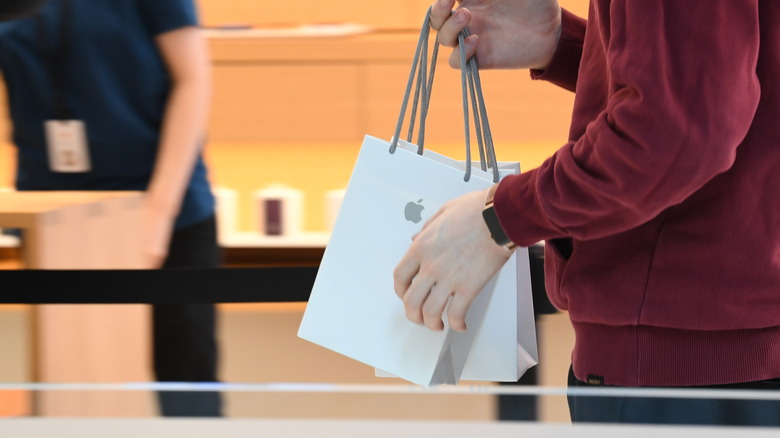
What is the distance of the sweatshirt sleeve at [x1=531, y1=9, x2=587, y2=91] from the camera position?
1019 mm

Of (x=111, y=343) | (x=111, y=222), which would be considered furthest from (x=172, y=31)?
(x=111, y=343)

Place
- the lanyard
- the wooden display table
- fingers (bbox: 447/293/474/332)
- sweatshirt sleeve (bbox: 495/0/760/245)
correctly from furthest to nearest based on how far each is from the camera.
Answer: the lanyard, the wooden display table, fingers (bbox: 447/293/474/332), sweatshirt sleeve (bbox: 495/0/760/245)

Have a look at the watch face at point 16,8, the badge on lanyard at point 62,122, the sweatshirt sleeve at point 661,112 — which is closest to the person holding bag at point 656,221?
the sweatshirt sleeve at point 661,112

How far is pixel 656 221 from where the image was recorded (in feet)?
2.58

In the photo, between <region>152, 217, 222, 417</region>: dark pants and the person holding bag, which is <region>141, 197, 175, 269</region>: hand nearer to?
<region>152, 217, 222, 417</region>: dark pants

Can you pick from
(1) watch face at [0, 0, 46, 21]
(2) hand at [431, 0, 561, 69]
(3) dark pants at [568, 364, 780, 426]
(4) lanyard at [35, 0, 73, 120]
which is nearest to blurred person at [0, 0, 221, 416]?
(4) lanyard at [35, 0, 73, 120]

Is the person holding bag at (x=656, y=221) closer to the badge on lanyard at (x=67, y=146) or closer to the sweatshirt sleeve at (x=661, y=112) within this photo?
the sweatshirt sleeve at (x=661, y=112)

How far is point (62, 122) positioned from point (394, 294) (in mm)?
1144

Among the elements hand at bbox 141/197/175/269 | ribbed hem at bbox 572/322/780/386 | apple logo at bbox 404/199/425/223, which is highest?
apple logo at bbox 404/199/425/223

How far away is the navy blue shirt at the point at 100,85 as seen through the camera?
1.76 meters

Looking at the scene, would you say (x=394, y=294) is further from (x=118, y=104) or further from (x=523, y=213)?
(x=118, y=104)

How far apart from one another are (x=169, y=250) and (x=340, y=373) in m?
0.76

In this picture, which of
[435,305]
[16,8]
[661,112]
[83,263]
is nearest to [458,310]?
[435,305]

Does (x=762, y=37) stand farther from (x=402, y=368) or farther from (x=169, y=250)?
(x=169, y=250)
